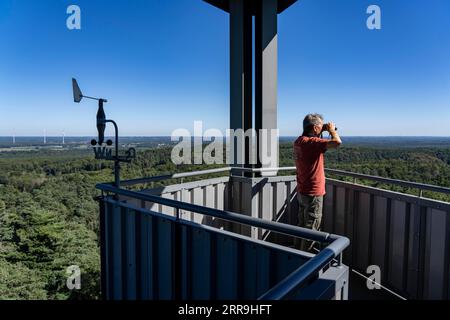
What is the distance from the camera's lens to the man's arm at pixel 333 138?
7.11ft

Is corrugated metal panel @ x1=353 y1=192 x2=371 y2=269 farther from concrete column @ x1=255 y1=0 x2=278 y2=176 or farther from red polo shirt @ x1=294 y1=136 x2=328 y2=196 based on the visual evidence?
concrete column @ x1=255 y1=0 x2=278 y2=176

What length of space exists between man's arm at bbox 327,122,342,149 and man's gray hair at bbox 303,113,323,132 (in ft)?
0.62

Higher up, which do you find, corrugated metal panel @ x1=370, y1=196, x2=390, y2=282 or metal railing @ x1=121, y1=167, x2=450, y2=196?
metal railing @ x1=121, y1=167, x2=450, y2=196

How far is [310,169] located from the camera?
2443 mm

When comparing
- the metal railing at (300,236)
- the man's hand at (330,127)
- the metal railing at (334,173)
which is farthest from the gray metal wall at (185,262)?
the man's hand at (330,127)

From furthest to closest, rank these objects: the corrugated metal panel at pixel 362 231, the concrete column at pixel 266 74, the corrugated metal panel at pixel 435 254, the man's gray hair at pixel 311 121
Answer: the concrete column at pixel 266 74 < the corrugated metal panel at pixel 362 231 < the man's gray hair at pixel 311 121 < the corrugated metal panel at pixel 435 254

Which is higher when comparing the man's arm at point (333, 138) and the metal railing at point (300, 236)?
the man's arm at point (333, 138)

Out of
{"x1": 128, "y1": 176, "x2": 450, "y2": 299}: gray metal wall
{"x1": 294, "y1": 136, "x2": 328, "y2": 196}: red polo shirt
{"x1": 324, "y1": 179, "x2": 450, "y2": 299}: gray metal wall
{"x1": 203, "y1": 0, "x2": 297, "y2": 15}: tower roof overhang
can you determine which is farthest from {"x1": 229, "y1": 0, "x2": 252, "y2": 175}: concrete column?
{"x1": 324, "y1": 179, "x2": 450, "y2": 299}: gray metal wall

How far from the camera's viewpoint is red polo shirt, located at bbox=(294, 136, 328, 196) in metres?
2.34

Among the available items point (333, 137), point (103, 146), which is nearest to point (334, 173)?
point (333, 137)

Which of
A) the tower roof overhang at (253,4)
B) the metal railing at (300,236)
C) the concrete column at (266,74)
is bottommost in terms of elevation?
the metal railing at (300,236)

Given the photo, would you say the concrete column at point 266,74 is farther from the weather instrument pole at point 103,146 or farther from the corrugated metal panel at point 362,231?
the weather instrument pole at point 103,146

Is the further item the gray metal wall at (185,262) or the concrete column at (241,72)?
the concrete column at (241,72)
